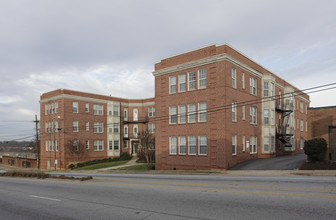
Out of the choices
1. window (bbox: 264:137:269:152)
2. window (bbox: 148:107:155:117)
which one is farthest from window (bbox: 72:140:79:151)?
window (bbox: 264:137:269:152)

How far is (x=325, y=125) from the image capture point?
79.7 ft

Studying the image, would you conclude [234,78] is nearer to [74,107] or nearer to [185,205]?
[185,205]

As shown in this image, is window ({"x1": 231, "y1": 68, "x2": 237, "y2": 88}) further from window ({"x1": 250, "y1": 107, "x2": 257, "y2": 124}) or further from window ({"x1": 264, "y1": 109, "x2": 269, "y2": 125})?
window ({"x1": 264, "y1": 109, "x2": 269, "y2": 125})

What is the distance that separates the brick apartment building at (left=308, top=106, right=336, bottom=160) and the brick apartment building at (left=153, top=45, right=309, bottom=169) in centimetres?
337

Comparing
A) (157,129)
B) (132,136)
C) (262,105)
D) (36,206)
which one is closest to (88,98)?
(132,136)

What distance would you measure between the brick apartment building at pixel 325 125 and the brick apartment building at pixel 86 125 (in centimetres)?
2686

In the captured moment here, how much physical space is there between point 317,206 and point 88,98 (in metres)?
44.3

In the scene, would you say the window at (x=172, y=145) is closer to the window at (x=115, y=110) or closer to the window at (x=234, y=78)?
the window at (x=234, y=78)

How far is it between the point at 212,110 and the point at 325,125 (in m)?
9.90

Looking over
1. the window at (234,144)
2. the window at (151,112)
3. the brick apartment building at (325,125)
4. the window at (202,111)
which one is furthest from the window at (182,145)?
the window at (151,112)

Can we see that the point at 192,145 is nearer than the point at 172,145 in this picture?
Yes

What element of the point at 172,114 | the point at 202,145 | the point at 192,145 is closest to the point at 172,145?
the point at 192,145

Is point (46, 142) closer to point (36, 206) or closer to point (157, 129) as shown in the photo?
point (157, 129)

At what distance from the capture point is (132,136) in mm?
53656
